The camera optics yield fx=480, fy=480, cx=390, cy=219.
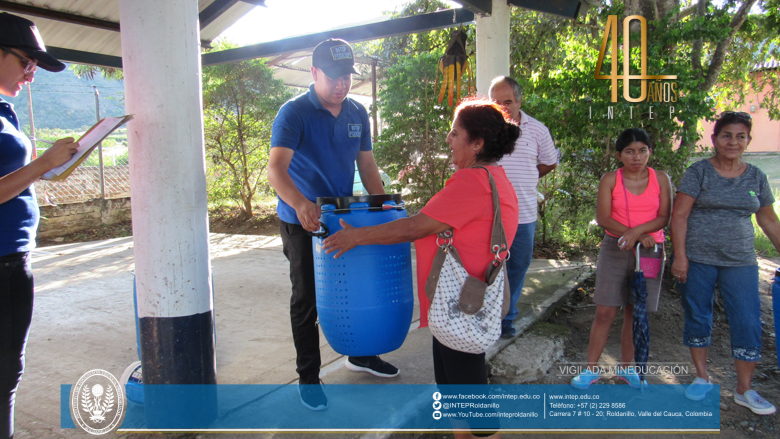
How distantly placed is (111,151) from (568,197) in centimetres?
1018

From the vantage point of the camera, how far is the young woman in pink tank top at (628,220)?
3.02m

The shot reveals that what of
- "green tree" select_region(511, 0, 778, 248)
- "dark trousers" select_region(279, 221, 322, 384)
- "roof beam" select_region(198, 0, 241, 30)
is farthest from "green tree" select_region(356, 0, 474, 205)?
"dark trousers" select_region(279, 221, 322, 384)

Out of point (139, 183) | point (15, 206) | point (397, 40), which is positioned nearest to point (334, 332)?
point (139, 183)

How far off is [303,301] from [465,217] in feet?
3.55

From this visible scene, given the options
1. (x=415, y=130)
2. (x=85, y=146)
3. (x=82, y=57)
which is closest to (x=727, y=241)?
(x=85, y=146)

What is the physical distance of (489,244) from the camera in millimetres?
1965

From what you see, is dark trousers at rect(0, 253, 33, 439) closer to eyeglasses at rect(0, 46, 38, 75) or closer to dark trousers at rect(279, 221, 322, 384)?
eyeglasses at rect(0, 46, 38, 75)

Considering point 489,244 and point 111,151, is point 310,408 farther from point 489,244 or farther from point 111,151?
point 111,151

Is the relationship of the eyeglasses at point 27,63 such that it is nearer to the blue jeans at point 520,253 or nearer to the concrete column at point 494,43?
the blue jeans at point 520,253

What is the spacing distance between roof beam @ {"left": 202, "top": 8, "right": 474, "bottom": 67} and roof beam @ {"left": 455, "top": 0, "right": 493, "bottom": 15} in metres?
0.41

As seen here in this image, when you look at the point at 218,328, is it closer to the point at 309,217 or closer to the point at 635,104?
the point at 309,217

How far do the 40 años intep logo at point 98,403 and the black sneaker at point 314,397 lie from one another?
3.10 feet

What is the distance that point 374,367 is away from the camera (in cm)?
298

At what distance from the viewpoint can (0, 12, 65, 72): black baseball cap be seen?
174 cm
